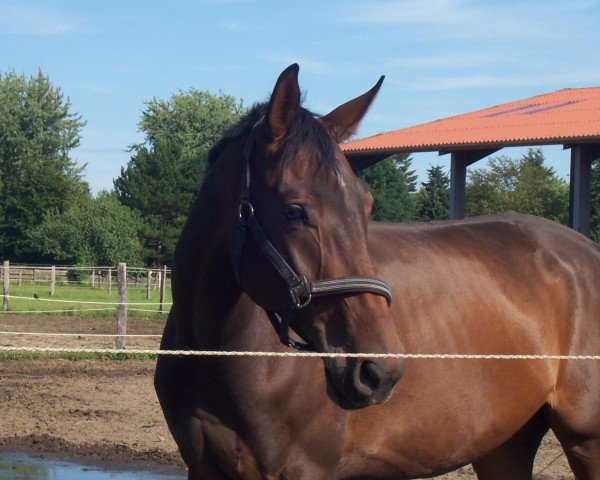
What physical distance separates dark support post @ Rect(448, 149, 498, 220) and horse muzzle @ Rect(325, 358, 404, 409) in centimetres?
1380

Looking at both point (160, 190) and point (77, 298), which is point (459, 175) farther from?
point (160, 190)

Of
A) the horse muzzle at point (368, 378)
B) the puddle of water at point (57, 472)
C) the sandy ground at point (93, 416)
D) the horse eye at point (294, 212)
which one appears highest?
the horse eye at point (294, 212)

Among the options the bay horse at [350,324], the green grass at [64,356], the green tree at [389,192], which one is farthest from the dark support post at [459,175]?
the green tree at [389,192]

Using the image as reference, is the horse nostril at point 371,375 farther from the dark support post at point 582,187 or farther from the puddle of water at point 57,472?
the dark support post at point 582,187

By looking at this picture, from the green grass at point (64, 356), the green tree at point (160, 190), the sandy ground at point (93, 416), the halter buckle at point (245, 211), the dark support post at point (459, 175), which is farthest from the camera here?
the green tree at point (160, 190)

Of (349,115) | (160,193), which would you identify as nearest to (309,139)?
(349,115)

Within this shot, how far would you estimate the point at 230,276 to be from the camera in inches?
121

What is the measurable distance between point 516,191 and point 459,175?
30.8 metres

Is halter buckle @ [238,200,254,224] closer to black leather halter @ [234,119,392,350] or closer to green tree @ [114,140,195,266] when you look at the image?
black leather halter @ [234,119,392,350]

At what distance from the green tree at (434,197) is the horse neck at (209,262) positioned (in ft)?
172

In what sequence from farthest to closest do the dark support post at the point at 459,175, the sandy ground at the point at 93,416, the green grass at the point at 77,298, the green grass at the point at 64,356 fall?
the green grass at the point at 77,298 → the dark support post at the point at 459,175 → the green grass at the point at 64,356 → the sandy ground at the point at 93,416

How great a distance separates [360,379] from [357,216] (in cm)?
51

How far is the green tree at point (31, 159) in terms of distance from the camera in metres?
50.5

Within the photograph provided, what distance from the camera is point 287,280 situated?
261 cm
